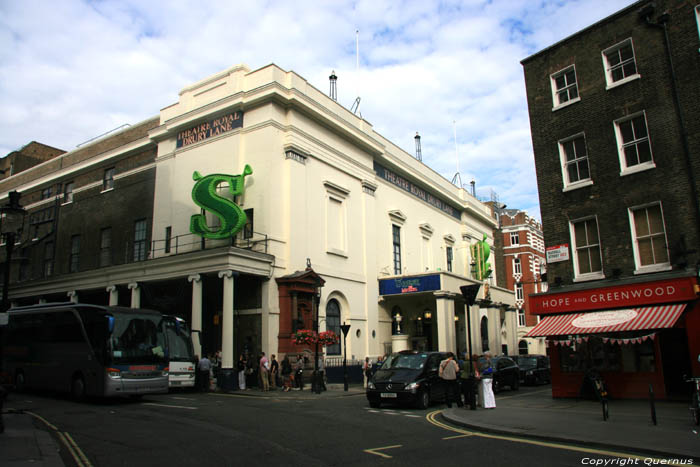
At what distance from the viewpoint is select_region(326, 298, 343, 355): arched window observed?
26850mm

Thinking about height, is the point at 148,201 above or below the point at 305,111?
below

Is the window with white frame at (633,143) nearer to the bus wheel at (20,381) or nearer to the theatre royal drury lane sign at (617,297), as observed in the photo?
the theatre royal drury lane sign at (617,297)

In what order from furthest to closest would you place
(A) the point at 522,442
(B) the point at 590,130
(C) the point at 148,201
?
(C) the point at 148,201 → (B) the point at 590,130 → (A) the point at 522,442

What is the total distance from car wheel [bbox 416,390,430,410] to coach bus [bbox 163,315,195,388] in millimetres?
8999

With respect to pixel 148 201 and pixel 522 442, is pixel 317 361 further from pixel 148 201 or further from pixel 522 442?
pixel 148 201

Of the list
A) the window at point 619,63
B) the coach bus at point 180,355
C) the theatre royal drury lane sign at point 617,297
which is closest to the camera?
the theatre royal drury lane sign at point 617,297

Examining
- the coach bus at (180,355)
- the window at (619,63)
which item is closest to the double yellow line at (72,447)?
the coach bus at (180,355)

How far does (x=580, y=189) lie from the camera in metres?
17.8

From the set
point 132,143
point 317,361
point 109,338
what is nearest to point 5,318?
point 109,338

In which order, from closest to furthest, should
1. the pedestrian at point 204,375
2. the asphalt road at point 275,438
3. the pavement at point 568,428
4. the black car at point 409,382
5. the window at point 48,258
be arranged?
the asphalt road at point 275,438
the pavement at point 568,428
the black car at point 409,382
the pedestrian at point 204,375
the window at point 48,258

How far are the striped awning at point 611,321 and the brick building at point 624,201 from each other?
0.04 m

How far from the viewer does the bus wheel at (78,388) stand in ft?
52.9

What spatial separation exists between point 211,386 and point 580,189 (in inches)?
625

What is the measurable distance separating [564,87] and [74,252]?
30.5 m
